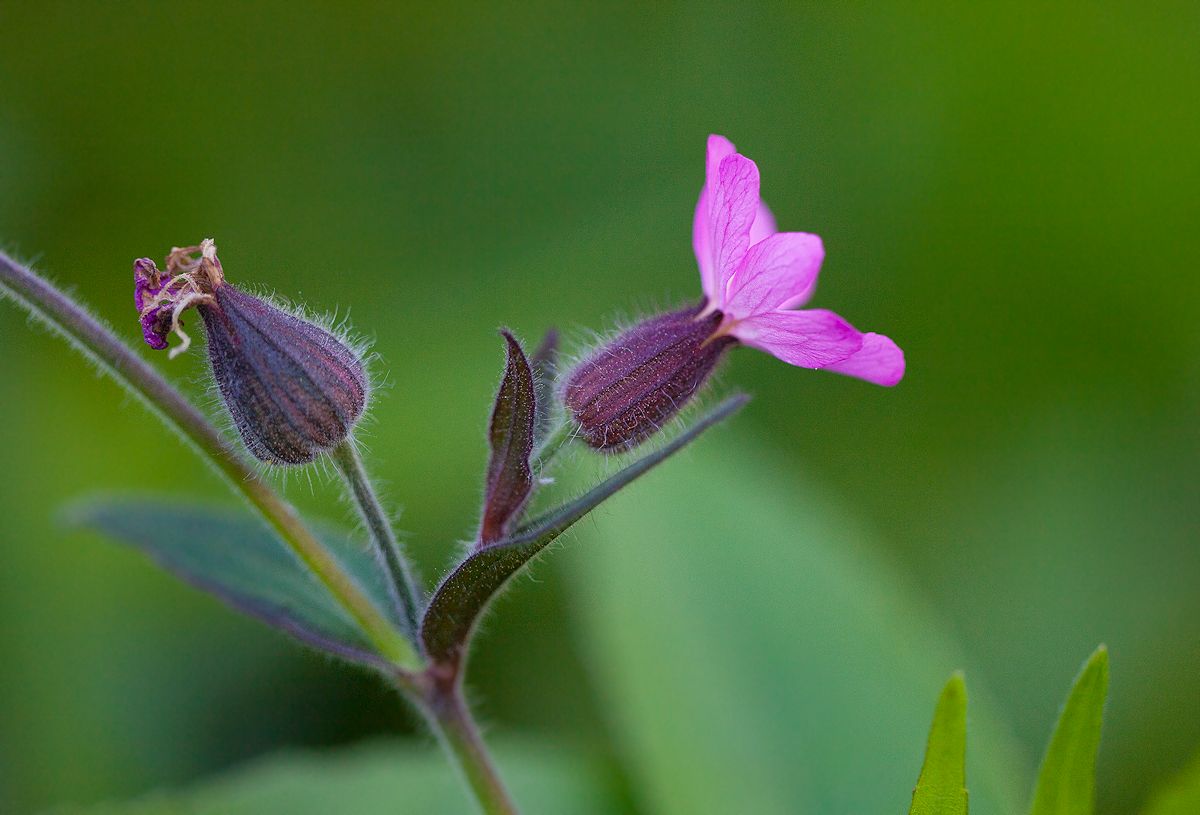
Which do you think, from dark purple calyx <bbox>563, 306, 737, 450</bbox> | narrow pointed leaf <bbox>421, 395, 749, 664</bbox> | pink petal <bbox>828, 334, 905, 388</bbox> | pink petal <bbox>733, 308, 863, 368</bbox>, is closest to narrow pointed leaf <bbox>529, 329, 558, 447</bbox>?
dark purple calyx <bbox>563, 306, 737, 450</bbox>

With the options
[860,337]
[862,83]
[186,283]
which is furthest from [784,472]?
[186,283]

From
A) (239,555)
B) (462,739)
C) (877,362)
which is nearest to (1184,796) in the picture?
(877,362)

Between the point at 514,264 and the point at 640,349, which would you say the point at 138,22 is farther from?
the point at 640,349

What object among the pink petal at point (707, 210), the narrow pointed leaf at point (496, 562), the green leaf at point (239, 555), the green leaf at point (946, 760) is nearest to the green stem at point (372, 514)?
the narrow pointed leaf at point (496, 562)

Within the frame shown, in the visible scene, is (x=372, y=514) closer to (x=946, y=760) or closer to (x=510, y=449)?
(x=510, y=449)

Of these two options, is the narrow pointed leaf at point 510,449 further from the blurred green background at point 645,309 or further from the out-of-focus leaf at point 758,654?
the blurred green background at point 645,309
